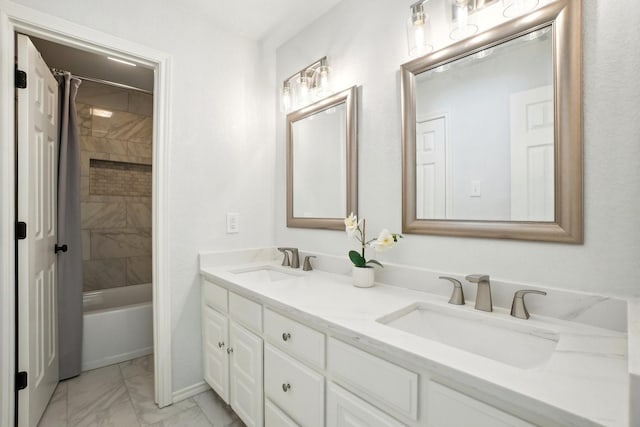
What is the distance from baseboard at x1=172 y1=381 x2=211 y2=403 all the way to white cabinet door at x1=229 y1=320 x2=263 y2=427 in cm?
42

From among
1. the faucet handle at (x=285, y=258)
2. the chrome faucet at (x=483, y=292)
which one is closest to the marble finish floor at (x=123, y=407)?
the faucet handle at (x=285, y=258)

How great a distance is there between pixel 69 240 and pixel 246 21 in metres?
1.93

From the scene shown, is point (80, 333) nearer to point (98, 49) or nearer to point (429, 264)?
point (98, 49)

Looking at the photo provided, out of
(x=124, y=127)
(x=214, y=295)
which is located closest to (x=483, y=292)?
(x=214, y=295)

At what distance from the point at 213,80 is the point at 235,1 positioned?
47 centimetres

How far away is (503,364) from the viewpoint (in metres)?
0.71

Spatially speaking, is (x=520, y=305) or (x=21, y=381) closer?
(x=520, y=305)

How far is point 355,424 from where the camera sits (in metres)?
0.95

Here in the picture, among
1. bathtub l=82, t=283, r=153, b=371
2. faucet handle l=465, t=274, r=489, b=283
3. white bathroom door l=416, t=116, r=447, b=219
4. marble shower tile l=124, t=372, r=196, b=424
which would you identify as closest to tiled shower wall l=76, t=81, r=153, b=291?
bathtub l=82, t=283, r=153, b=371

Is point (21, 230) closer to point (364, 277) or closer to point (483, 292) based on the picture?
point (364, 277)

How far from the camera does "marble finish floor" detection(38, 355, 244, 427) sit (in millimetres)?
1658

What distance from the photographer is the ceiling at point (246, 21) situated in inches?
70.9

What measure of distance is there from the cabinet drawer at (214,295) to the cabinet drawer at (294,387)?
443mm

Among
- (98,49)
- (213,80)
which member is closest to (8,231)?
(98,49)
